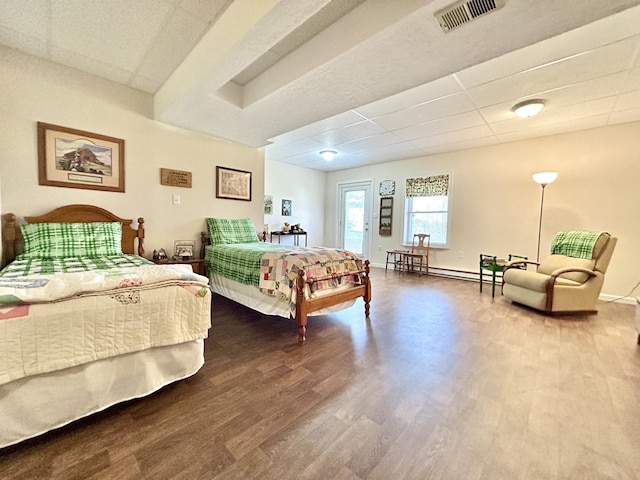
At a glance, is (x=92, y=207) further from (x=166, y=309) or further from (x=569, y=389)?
(x=569, y=389)

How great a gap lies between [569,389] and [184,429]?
226 cm

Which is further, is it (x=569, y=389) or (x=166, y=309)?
(x=569, y=389)

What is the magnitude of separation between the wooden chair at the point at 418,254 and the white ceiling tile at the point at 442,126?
2121 millimetres

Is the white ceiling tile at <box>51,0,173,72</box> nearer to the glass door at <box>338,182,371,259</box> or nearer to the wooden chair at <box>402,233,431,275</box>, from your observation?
the wooden chair at <box>402,233,431,275</box>

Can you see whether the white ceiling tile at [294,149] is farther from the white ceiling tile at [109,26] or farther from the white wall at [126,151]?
the white ceiling tile at [109,26]

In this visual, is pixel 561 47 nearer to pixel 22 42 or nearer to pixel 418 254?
→ pixel 418 254

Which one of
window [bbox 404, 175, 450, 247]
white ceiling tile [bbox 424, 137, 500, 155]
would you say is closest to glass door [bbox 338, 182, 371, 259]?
window [bbox 404, 175, 450, 247]

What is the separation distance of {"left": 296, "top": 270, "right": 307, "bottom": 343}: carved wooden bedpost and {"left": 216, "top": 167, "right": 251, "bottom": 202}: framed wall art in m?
2.19

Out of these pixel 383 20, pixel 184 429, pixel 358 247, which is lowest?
pixel 184 429

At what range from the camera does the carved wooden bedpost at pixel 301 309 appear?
7.46ft

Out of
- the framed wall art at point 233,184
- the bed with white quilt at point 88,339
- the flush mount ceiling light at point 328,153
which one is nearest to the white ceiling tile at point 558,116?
the flush mount ceiling light at point 328,153

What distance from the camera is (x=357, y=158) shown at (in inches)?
228

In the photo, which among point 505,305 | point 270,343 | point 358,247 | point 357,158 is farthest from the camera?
point 358,247

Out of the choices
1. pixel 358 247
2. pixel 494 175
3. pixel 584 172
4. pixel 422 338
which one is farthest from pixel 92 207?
pixel 584 172
